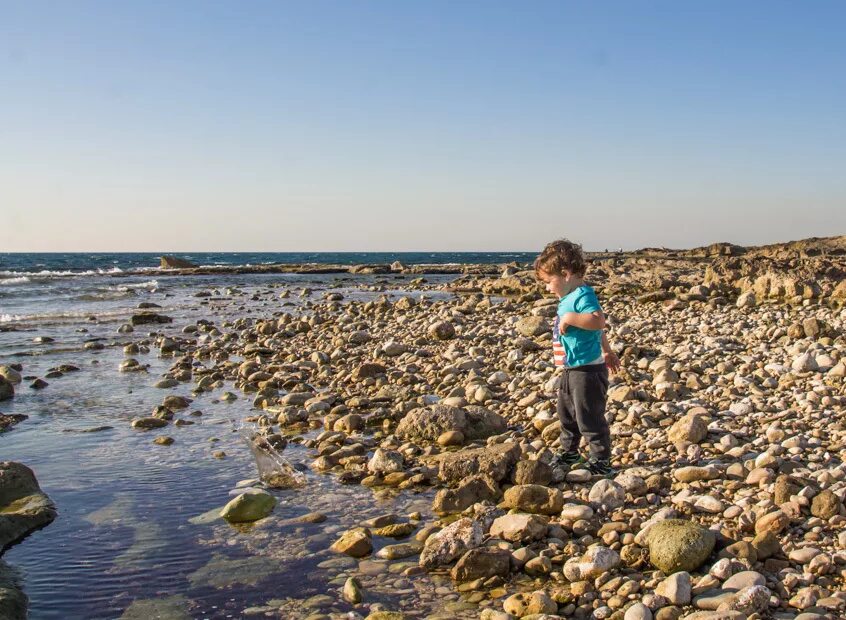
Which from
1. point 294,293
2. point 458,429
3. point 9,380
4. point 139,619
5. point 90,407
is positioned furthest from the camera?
point 294,293

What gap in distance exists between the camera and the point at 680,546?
395 cm

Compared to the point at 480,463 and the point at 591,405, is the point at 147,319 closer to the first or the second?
the point at 480,463

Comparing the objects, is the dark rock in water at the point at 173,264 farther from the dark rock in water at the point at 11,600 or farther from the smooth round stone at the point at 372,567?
the smooth round stone at the point at 372,567

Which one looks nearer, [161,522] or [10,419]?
[161,522]

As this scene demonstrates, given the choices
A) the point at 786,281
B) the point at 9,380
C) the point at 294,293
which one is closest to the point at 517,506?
the point at 9,380

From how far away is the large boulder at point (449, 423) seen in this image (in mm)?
6953

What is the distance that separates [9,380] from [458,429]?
26.5 feet

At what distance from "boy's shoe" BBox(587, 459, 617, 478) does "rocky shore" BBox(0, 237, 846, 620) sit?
0.72 ft

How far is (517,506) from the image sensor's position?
5039 mm

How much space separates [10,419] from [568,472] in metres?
6.97

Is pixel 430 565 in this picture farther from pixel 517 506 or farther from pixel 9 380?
pixel 9 380

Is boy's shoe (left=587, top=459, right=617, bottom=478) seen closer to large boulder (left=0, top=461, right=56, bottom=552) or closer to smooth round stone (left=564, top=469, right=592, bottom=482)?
smooth round stone (left=564, top=469, right=592, bottom=482)

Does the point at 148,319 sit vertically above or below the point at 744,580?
above

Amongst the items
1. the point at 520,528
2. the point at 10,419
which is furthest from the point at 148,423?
the point at 520,528
